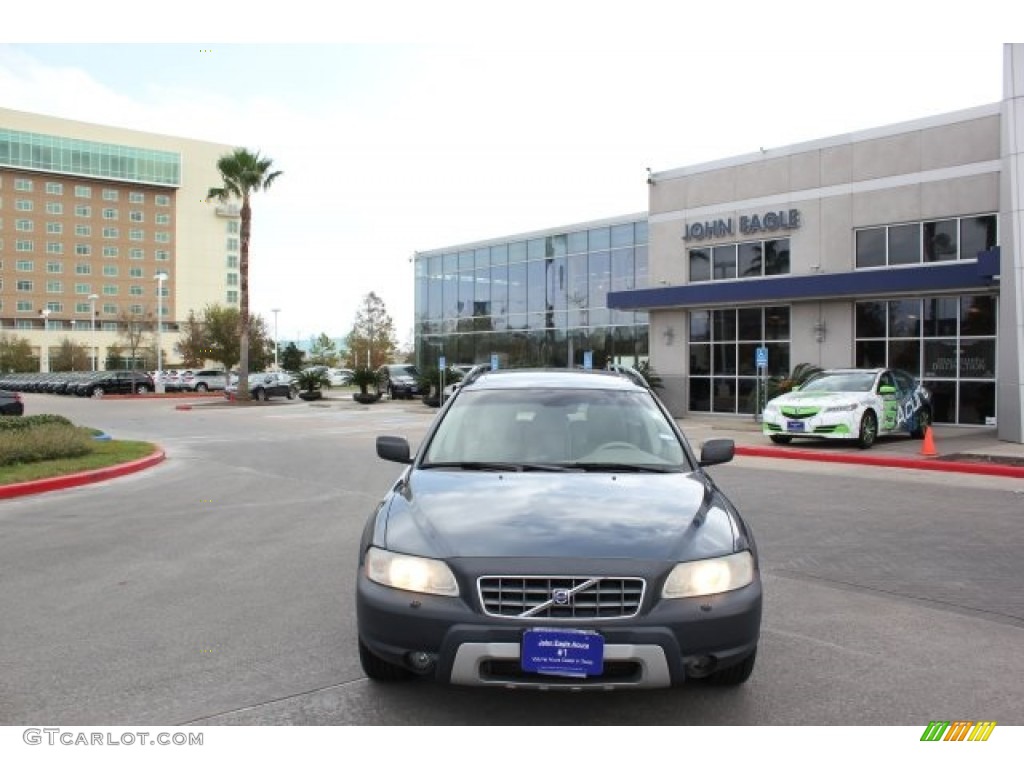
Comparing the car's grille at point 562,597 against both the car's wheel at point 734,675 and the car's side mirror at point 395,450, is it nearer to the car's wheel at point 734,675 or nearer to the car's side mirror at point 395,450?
the car's wheel at point 734,675

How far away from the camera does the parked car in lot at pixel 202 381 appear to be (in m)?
53.4

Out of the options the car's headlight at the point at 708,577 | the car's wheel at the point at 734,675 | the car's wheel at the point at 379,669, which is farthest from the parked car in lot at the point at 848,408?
the car's wheel at the point at 379,669

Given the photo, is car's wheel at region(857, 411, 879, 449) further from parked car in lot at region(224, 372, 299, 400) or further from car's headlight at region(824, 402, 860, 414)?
parked car in lot at region(224, 372, 299, 400)

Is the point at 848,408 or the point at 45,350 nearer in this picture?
the point at 848,408

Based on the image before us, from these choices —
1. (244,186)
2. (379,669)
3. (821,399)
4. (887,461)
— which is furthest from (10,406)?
(379,669)

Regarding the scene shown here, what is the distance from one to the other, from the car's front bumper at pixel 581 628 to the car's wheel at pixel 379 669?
0.33 meters

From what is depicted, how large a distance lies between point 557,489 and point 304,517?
18.3 ft

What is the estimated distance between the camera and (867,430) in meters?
16.8

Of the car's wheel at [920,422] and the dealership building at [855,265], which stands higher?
the dealership building at [855,265]

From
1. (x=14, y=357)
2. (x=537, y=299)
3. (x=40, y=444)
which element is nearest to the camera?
(x=40, y=444)

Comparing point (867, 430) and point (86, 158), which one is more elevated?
point (86, 158)

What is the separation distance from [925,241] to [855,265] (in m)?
1.96

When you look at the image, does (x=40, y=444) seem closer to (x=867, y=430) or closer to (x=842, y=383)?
(x=867, y=430)
